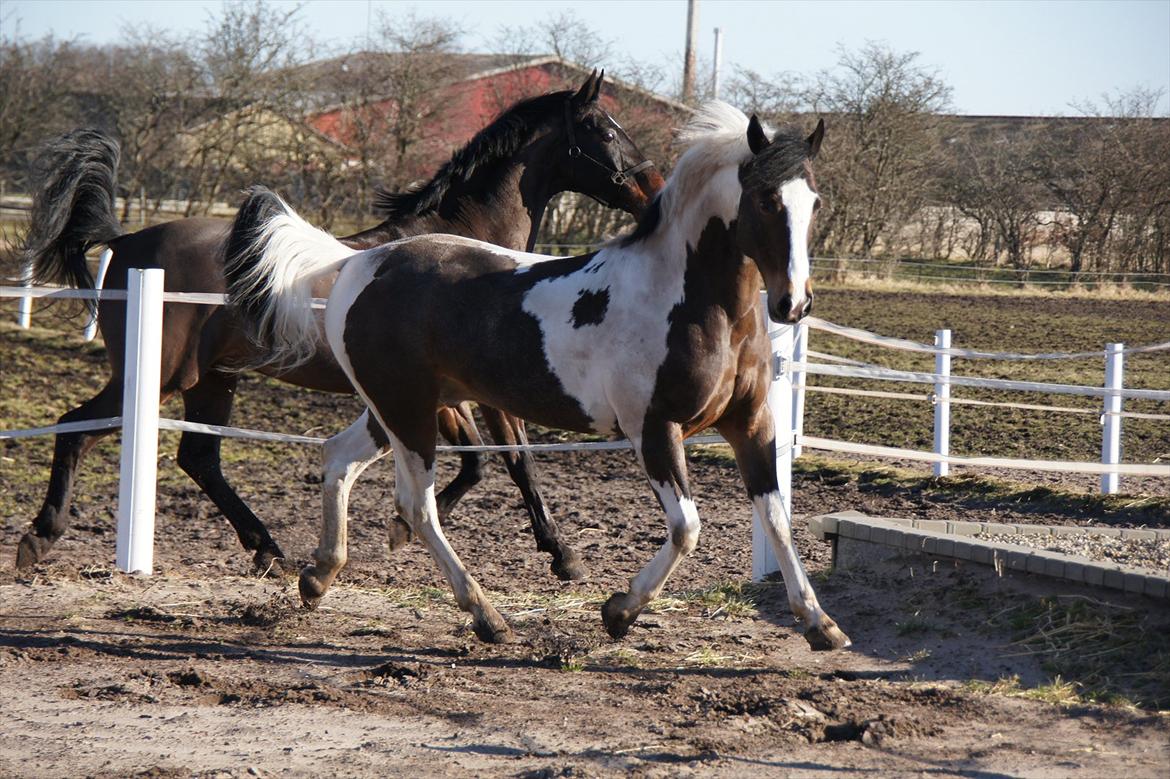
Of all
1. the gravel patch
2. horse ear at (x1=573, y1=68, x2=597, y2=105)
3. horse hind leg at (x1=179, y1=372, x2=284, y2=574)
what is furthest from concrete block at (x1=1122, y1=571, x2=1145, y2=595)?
horse hind leg at (x1=179, y1=372, x2=284, y2=574)

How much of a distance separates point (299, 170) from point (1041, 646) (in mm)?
20278

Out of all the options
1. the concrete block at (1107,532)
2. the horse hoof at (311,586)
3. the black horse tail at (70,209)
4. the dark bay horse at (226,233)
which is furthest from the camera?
the black horse tail at (70,209)

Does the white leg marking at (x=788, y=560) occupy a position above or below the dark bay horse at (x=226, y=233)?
below

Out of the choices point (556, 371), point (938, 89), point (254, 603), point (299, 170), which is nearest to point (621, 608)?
point (556, 371)

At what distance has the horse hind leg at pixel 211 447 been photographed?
20.3 ft

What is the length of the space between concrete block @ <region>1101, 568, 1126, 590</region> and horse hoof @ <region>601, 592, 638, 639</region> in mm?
1640

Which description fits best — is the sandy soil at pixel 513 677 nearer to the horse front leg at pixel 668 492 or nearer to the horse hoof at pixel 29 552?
the horse hoof at pixel 29 552

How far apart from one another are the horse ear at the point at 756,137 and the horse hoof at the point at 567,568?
2438 mm

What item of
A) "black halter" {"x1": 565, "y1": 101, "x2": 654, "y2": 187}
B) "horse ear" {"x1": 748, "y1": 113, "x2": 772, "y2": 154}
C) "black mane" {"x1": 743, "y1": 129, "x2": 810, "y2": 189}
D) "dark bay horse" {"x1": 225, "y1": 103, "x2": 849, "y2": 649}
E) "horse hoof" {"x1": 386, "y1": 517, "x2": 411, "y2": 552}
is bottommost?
"horse hoof" {"x1": 386, "y1": 517, "x2": 411, "y2": 552}

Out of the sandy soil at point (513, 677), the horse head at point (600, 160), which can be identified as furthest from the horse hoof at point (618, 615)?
the horse head at point (600, 160)

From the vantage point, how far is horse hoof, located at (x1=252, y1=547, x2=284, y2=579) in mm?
5883

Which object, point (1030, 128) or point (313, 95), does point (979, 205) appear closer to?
point (1030, 128)

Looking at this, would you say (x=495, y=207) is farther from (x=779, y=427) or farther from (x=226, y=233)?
(x=779, y=427)

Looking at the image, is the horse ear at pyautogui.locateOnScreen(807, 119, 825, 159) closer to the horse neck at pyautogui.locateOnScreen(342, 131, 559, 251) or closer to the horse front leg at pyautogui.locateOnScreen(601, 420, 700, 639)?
the horse front leg at pyautogui.locateOnScreen(601, 420, 700, 639)
